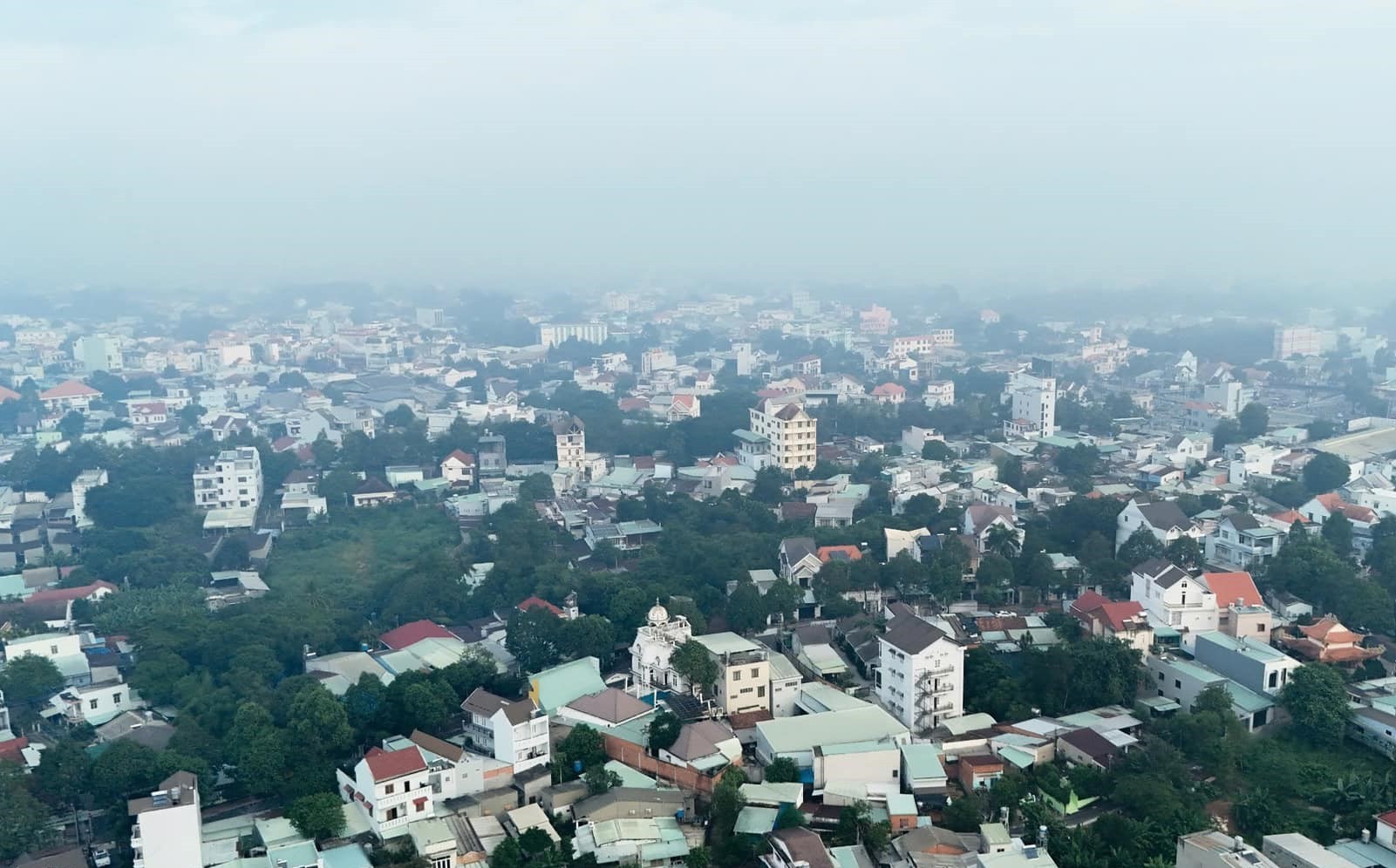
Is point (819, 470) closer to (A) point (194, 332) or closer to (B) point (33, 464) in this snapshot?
(B) point (33, 464)

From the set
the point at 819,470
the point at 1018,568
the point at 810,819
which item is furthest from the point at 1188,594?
the point at 819,470

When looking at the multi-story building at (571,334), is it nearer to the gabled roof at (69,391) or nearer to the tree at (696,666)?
the gabled roof at (69,391)

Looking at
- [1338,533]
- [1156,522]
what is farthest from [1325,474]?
[1156,522]

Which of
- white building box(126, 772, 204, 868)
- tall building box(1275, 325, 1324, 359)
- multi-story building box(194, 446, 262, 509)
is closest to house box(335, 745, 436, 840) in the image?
white building box(126, 772, 204, 868)

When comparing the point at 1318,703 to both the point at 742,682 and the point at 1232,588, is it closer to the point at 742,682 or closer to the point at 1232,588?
the point at 1232,588

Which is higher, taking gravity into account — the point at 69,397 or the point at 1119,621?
the point at 69,397

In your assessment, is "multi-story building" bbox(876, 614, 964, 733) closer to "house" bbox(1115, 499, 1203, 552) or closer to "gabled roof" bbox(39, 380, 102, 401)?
"house" bbox(1115, 499, 1203, 552)

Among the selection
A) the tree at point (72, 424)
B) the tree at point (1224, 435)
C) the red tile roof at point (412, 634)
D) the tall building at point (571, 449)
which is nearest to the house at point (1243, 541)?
the tree at point (1224, 435)
